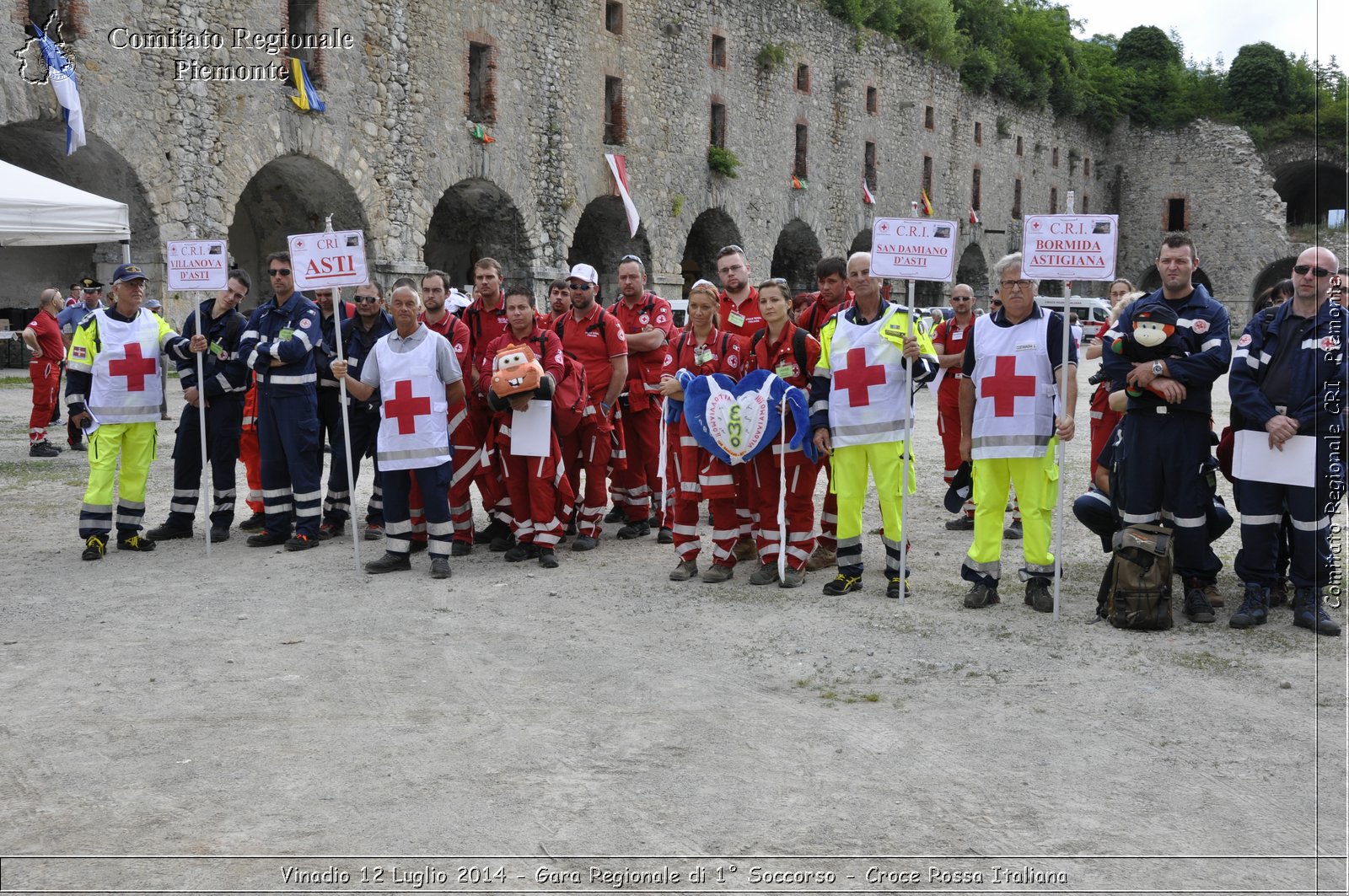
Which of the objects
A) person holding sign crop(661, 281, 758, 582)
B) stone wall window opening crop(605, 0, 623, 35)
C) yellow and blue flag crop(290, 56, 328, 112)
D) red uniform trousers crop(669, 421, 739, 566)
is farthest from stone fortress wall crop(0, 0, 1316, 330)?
red uniform trousers crop(669, 421, 739, 566)

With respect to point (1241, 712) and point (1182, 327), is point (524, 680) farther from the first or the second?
point (1182, 327)

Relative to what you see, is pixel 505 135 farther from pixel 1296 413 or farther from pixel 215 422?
pixel 1296 413

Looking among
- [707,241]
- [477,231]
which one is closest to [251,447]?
[477,231]

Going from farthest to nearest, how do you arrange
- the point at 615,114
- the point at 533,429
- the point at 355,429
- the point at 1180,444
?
the point at 615,114 → the point at 355,429 → the point at 533,429 → the point at 1180,444

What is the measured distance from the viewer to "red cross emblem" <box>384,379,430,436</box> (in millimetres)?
7195

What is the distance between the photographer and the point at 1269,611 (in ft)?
20.1

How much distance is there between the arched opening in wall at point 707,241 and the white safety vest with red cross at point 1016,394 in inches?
933

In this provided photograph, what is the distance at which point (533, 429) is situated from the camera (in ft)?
24.5

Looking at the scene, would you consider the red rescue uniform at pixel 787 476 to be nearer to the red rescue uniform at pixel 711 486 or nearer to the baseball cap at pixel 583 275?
the red rescue uniform at pixel 711 486

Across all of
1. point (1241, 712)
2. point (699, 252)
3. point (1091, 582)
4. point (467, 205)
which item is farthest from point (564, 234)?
point (1241, 712)

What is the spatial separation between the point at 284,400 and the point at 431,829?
4.90 metres

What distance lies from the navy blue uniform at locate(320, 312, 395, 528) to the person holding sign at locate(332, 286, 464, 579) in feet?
2.16

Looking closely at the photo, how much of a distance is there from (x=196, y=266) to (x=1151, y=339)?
20.0ft

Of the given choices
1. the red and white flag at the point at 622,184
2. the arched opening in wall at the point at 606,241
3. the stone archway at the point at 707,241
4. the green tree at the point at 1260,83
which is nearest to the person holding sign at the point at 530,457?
the red and white flag at the point at 622,184
